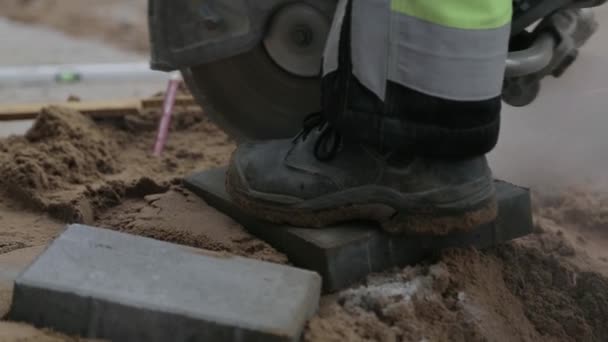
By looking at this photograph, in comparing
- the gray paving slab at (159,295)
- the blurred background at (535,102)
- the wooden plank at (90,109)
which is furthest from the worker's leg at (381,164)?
the wooden plank at (90,109)

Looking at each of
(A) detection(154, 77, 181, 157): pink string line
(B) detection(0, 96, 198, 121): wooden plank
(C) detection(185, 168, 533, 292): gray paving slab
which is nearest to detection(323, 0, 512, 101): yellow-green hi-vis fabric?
(C) detection(185, 168, 533, 292): gray paving slab

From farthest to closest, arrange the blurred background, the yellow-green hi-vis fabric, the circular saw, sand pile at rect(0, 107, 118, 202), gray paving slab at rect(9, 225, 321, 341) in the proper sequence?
the blurred background, sand pile at rect(0, 107, 118, 202), the circular saw, the yellow-green hi-vis fabric, gray paving slab at rect(9, 225, 321, 341)

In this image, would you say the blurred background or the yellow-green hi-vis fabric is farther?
the blurred background

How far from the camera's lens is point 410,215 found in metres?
1.63

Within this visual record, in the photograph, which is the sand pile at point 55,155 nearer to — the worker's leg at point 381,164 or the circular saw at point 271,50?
the circular saw at point 271,50

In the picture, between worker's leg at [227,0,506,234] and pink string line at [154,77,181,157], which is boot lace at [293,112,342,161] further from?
pink string line at [154,77,181,157]

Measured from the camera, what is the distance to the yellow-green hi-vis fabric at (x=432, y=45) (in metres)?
1.47

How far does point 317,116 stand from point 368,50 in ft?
0.91

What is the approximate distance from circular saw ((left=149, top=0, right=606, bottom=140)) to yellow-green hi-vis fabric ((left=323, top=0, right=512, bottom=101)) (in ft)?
1.19

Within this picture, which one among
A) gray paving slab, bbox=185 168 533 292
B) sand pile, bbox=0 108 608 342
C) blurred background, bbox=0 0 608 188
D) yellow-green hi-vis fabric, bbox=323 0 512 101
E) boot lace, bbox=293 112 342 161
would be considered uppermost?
yellow-green hi-vis fabric, bbox=323 0 512 101

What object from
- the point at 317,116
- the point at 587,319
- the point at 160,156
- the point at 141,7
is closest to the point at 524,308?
the point at 587,319

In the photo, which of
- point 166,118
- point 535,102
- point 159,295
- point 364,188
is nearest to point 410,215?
point 364,188

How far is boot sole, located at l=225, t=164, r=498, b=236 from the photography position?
162cm

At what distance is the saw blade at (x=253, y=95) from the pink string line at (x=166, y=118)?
1.41ft
